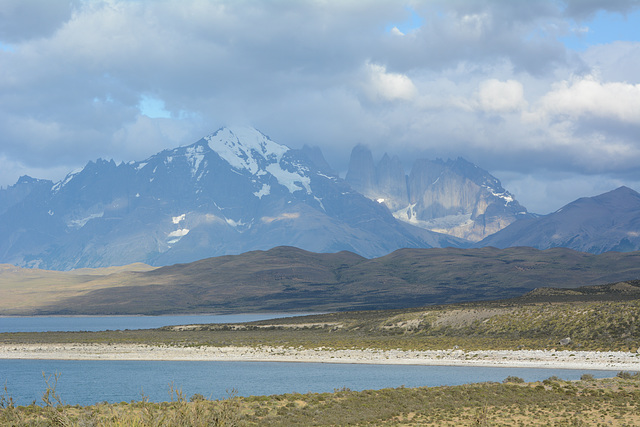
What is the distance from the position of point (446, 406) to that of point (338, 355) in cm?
3915

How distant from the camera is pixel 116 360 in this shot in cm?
8369

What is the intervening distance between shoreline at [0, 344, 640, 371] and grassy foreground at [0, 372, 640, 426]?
64.5 ft

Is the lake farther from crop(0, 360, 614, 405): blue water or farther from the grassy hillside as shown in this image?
the grassy hillside

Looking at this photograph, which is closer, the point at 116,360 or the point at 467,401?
the point at 467,401

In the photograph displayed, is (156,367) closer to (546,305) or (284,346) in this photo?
(284,346)

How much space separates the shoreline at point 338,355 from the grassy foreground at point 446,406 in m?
19.7

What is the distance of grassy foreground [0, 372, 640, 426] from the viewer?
115ft

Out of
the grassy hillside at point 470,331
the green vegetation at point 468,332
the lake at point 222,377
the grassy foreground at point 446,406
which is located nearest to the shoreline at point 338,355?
the lake at point 222,377

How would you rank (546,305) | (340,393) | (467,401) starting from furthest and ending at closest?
(546,305), (340,393), (467,401)

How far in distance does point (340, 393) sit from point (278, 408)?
5491 millimetres

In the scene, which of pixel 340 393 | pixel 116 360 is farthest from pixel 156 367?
pixel 340 393

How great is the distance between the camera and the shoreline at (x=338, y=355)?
65.3 meters

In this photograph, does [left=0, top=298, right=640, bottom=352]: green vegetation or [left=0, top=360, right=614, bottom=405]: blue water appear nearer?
[left=0, top=360, right=614, bottom=405]: blue water

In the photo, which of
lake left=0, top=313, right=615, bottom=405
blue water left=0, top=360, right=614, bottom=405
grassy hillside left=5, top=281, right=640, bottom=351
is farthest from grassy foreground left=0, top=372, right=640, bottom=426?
grassy hillside left=5, top=281, right=640, bottom=351
